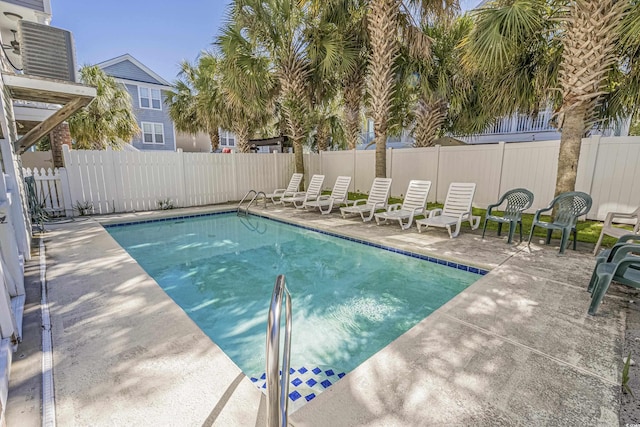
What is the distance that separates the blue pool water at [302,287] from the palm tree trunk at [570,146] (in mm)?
2953

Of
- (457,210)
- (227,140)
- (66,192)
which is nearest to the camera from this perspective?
(457,210)

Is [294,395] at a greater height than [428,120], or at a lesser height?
lesser

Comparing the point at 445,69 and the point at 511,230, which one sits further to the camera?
Answer: the point at 445,69

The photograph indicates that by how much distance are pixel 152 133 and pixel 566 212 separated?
71.4 ft

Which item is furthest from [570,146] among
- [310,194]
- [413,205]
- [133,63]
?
[133,63]

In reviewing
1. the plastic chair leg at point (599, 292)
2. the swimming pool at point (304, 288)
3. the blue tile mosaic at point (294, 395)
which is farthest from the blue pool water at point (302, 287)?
the plastic chair leg at point (599, 292)

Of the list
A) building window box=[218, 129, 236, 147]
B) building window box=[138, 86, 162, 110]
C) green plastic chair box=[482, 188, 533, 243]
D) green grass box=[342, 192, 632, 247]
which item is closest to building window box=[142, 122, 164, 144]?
building window box=[138, 86, 162, 110]

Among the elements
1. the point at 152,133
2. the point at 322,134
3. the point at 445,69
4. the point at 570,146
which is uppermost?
the point at 445,69

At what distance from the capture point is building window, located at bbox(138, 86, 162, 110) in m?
19.2

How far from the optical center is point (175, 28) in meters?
17.5

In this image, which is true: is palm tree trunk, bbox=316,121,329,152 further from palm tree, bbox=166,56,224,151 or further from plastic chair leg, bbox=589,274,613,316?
plastic chair leg, bbox=589,274,613,316

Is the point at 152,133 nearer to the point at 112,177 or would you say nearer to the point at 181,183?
the point at 181,183

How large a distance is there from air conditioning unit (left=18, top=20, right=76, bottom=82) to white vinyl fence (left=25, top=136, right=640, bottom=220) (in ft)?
8.98

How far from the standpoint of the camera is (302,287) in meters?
4.63
